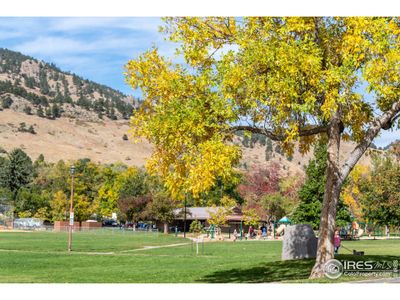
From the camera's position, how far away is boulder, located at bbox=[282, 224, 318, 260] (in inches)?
1040

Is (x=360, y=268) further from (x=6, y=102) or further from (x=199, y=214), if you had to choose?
(x=6, y=102)

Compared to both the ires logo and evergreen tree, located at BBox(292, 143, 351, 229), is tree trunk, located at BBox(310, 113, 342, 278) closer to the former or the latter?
the ires logo

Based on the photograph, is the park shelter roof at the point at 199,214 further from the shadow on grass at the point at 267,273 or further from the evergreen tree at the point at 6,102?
the evergreen tree at the point at 6,102

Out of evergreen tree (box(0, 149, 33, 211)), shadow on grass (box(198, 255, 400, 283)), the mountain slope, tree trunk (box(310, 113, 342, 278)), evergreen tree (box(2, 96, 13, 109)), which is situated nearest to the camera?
tree trunk (box(310, 113, 342, 278))

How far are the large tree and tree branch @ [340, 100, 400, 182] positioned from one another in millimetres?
33

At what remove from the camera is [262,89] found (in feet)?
57.0

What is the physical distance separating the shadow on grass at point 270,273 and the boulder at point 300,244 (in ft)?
3.29

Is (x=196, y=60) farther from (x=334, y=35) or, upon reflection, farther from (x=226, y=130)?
(x=334, y=35)

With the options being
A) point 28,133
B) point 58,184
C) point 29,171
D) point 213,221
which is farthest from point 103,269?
point 28,133

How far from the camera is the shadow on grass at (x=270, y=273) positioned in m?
20.2

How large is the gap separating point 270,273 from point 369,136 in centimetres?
586

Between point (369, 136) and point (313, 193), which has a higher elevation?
point (313, 193)

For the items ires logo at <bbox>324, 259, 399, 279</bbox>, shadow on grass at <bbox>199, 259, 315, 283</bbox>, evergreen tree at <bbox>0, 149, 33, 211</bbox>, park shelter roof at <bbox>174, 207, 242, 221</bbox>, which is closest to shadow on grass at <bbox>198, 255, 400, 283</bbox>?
shadow on grass at <bbox>199, 259, 315, 283</bbox>

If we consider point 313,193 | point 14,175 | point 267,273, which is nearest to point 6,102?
point 14,175
